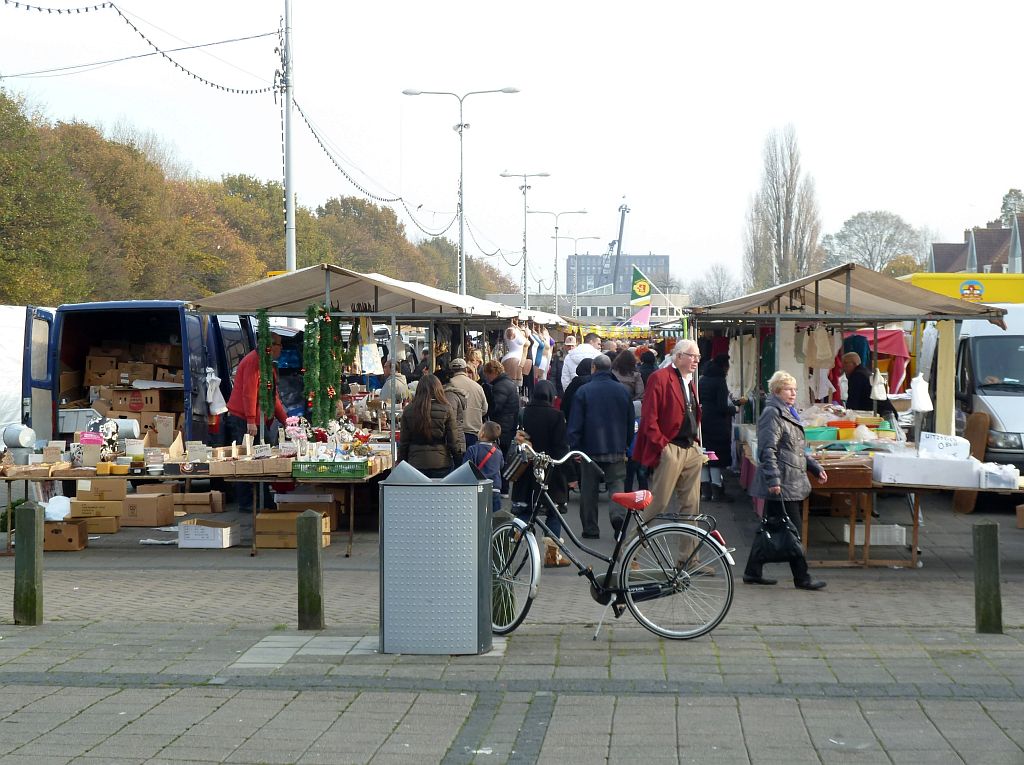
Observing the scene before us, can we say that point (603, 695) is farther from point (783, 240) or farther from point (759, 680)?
point (783, 240)

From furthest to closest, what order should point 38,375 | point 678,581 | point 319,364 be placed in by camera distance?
point 38,375 < point 319,364 < point 678,581

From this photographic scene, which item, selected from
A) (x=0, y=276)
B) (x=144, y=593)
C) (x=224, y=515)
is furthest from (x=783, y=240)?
(x=144, y=593)

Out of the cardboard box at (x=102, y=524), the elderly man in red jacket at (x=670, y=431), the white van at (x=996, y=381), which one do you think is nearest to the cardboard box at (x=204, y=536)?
the cardboard box at (x=102, y=524)

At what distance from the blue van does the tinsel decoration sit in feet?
5.54

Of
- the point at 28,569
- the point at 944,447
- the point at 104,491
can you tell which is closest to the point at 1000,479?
the point at 944,447

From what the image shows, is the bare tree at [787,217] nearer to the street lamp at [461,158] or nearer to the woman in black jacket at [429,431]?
the street lamp at [461,158]

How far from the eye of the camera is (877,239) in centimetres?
8731

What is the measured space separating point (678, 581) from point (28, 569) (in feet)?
14.5

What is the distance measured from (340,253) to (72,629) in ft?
230

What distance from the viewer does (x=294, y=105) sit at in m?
24.6

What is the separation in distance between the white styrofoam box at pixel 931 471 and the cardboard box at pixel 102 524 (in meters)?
7.97

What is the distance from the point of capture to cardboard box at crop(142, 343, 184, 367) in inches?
675

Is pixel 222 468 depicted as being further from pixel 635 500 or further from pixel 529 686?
pixel 529 686

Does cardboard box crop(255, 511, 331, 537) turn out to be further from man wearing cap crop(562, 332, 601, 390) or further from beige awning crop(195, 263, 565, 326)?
man wearing cap crop(562, 332, 601, 390)
